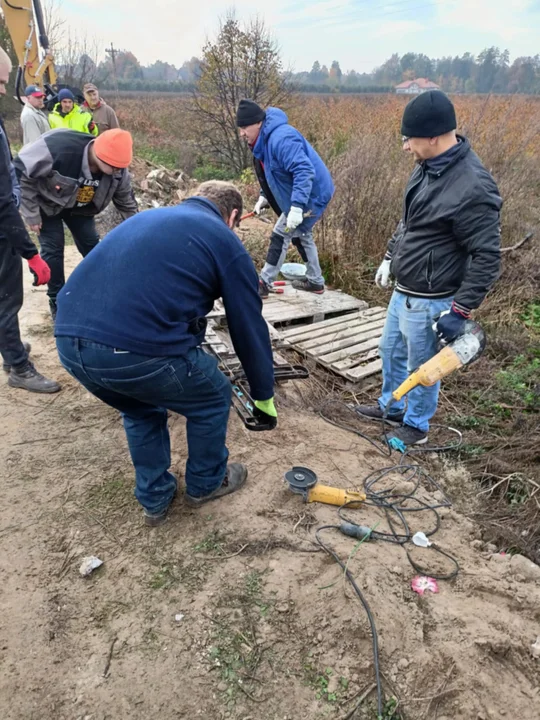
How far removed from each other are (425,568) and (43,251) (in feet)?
11.9

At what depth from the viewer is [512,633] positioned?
1934 millimetres

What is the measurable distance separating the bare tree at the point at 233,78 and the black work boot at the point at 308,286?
8.08 m

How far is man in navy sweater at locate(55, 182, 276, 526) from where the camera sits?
6.07ft

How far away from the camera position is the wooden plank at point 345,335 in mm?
4559

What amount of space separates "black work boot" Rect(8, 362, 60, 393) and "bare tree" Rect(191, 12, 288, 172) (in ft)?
33.9

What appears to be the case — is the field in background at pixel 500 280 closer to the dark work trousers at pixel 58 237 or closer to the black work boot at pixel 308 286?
the black work boot at pixel 308 286

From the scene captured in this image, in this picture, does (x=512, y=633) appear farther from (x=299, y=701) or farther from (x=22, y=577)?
(x=22, y=577)

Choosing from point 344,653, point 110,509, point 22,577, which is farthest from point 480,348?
point 22,577

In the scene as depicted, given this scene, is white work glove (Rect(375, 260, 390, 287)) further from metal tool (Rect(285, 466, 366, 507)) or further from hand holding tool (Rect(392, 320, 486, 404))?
metal tool (Rect(285, 466, 366, 507))

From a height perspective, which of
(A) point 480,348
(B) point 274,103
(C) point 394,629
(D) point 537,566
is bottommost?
(D) point 537,566

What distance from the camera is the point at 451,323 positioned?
2.66 metres

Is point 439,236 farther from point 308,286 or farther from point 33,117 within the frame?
point 33,117

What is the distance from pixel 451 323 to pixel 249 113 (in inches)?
119

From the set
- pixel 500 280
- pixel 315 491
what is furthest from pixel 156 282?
pixel 500 280
